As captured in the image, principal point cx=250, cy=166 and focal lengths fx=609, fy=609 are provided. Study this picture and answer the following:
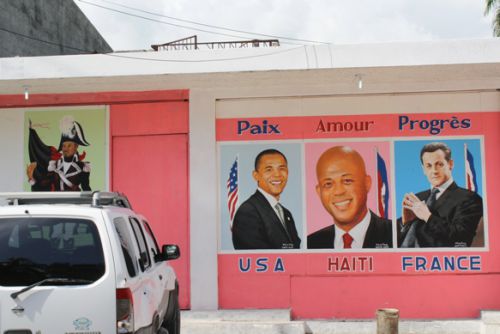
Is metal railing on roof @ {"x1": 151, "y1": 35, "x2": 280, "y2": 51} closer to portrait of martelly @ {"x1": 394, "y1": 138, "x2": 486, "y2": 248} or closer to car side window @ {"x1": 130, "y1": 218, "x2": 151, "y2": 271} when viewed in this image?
portrait of martelly @ {"x1": 394, "y1": 138, "x2": 486, "y2": 248}

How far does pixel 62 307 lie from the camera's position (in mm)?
4145

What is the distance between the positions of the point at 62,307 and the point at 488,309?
23.4 feet

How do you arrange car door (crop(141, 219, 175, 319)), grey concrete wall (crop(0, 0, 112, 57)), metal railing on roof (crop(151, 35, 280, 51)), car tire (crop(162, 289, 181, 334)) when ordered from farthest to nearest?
grey concrete wall (crop(0, 0, 112, 57)) < metal railing on roof (crop(151, 35, 280, 51)) < car tire (crop(162, 289, 181, 334)) < car door (crop(141, 219, 175, 319))

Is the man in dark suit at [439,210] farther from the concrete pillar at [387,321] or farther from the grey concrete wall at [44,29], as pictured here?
the grey concrete wall at [44,29]

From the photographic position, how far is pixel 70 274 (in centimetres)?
432

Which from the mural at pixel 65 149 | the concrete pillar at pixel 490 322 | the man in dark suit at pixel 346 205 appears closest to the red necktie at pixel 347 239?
the man in dark suit at pixel 346 205

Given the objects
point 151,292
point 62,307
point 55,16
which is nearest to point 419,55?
point 151,292

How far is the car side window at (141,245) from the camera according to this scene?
545cm

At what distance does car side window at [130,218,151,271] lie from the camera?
5452mm

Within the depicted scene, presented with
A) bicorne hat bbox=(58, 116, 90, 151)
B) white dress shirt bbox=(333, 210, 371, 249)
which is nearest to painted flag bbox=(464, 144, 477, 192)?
white dress shirt bbox=(333, 210, 371, 249)

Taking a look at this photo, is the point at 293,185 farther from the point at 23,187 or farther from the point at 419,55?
the point at 23,187

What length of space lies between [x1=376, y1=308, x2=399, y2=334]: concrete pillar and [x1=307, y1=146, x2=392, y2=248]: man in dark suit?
2282mm

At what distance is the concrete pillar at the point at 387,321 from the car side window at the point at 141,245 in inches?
116

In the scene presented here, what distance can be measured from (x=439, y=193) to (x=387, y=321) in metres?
2.93
